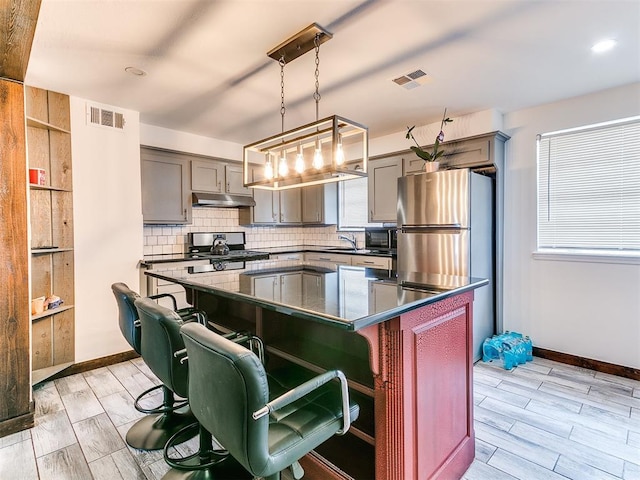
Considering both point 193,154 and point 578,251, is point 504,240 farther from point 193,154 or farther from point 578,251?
point 193,154

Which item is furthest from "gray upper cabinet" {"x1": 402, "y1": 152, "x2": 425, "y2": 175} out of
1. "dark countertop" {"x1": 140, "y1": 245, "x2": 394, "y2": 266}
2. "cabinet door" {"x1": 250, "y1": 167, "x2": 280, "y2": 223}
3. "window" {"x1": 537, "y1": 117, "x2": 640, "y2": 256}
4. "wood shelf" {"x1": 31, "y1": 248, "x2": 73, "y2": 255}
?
"wood shelf" {"x1": 31, "y1": 248, "x2": 73, "y2": 255}

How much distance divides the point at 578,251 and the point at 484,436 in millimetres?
2196

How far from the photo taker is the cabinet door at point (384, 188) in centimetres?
445

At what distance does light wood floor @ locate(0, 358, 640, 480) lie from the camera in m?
1.89

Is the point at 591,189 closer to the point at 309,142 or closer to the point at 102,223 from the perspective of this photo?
the point at 309,142

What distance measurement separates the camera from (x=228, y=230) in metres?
5.04

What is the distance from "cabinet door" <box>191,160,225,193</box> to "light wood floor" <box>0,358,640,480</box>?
2315 mm

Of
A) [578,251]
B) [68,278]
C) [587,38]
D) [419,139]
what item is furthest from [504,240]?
[68,278]

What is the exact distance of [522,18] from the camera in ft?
6.79

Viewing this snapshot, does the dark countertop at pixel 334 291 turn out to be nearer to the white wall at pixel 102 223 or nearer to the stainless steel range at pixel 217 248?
the white wall at pixel 102 223

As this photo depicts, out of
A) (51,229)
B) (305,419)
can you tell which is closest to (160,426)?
(305,419)

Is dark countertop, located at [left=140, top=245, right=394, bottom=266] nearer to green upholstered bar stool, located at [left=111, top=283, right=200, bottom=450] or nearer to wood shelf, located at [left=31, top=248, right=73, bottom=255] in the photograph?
wood shelf, located at [left=31, top=248, right=73, bottom=255]

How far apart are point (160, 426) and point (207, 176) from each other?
10.2ft

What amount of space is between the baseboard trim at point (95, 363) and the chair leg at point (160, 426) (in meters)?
1.39
